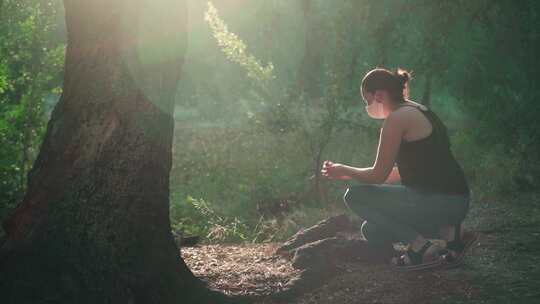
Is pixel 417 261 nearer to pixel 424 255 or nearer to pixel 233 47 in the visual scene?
pixel 424 255

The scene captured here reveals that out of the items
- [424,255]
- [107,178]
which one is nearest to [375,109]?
[424,255]

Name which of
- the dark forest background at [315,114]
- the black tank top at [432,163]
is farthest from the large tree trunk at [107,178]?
the dark forest background at [315,114]

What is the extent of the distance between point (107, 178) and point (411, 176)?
223 cm

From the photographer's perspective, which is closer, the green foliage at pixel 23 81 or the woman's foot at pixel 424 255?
the woman's foot at pixel 424 255

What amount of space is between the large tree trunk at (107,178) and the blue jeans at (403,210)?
1.49m

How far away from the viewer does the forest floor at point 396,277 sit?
432 cm

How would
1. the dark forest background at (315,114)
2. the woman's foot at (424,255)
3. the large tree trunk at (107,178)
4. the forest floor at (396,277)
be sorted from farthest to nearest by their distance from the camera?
the dark forest background at (315,114), the woman's foot at (424,255), the forest floor at (396,277), the large tree trunk at (107,178)

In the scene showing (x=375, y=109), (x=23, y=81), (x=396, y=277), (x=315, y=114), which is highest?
(x=23, y=81)

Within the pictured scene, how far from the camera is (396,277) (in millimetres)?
4668

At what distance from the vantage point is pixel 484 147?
11.2m

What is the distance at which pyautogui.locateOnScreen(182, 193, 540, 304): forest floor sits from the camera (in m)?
4.32

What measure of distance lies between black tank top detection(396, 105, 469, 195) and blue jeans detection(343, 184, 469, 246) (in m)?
0.07

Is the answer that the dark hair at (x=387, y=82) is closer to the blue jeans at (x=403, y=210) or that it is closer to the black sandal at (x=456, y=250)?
the blue jeans at (x=403, y=210)

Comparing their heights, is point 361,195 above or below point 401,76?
below
